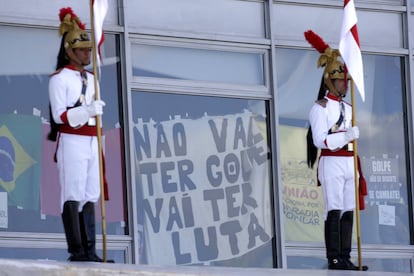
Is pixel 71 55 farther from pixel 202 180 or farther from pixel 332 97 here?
pixel 202 180

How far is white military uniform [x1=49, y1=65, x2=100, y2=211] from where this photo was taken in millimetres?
12969

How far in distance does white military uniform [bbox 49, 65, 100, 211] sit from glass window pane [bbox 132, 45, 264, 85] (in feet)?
11.2

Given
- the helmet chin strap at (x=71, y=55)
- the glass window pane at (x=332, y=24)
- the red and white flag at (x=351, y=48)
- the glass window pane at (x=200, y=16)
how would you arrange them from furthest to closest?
the glass window pane at (x=332, y=24) < the glass window pane at (x=200, y=16) < the red and white flag at (x=351, y=48) < the helmet chin strap at (x=71, y=55)

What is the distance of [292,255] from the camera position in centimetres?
1725

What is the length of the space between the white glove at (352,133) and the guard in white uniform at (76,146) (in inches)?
86.9

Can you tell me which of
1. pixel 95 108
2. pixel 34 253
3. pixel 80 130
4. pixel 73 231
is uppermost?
pixel 95 108

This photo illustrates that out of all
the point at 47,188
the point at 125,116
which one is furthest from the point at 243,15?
the point at 47,188

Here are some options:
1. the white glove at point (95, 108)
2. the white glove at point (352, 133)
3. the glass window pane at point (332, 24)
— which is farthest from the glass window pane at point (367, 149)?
the white glove at point (95, 108)

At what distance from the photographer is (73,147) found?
13.0 meters

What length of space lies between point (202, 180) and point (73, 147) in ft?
12.7

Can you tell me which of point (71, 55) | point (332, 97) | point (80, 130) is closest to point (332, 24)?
point (332, 97)

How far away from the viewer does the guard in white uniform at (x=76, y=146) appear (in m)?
12.9

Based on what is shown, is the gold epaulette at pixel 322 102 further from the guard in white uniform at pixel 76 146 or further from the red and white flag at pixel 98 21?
the guard in white uniform at pixel 76 146

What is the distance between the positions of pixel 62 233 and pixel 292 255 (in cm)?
261
